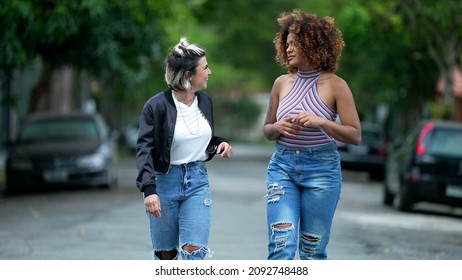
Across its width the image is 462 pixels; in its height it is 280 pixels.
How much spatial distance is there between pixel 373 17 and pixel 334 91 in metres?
21.9

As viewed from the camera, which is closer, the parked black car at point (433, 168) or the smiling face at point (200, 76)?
the smiling face at point (200, 76)

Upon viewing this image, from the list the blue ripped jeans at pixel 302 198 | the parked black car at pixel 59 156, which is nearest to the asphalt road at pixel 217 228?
the parked black car at pixel 59 156

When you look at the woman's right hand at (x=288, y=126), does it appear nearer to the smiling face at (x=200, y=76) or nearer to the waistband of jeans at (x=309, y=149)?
the waistband of jeans at (x=309, y=149)

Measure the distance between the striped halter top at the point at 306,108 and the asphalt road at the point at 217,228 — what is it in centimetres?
413

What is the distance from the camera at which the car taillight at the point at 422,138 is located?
17625 mm

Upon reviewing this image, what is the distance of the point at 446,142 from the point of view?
696 inches

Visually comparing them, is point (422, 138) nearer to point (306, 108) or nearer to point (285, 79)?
point (285, 79)

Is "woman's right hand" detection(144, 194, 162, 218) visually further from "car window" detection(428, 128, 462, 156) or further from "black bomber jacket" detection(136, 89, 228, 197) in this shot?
"car window" detection(428, 128, 462, 156)

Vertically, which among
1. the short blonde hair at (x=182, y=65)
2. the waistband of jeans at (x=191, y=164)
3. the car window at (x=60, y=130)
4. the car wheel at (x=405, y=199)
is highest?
the short blonde hair at (x=182, y=65)

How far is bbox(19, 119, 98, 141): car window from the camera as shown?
830 inches

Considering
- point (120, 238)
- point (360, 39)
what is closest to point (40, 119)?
point (120, 238)

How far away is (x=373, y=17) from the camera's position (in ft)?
92.9

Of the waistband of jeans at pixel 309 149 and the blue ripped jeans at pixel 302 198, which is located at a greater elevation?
the waistband of jeans at pixel 309 149

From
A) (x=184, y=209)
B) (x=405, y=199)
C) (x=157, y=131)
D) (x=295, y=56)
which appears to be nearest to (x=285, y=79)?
(x=295, y=56)
